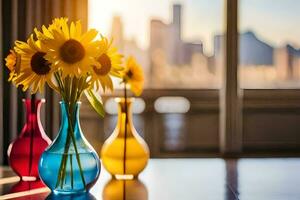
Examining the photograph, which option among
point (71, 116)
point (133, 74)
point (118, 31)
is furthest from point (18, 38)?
point (71, 116)

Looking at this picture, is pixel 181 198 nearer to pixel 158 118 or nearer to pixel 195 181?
pixel 195 181

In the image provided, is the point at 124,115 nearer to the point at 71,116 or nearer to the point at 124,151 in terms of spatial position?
the point at 124,151

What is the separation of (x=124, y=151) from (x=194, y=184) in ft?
0.77

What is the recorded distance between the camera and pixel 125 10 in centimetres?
340

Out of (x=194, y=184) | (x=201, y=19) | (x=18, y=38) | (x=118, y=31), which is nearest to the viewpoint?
(x=194, y=184)

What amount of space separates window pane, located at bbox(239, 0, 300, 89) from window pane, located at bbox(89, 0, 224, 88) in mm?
228

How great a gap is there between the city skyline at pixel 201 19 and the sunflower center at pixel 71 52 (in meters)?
2.00

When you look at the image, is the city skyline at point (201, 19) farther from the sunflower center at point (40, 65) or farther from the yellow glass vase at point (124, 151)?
the sunflower center at point (40, 65)

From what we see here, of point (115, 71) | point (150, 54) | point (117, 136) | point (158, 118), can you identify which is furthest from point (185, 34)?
point (115, 71)

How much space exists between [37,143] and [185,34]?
2.24m

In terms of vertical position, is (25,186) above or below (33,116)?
below

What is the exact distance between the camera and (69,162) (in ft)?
4.35

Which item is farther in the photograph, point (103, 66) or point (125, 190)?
point (125, 190)

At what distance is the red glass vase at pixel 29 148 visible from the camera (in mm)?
1540
